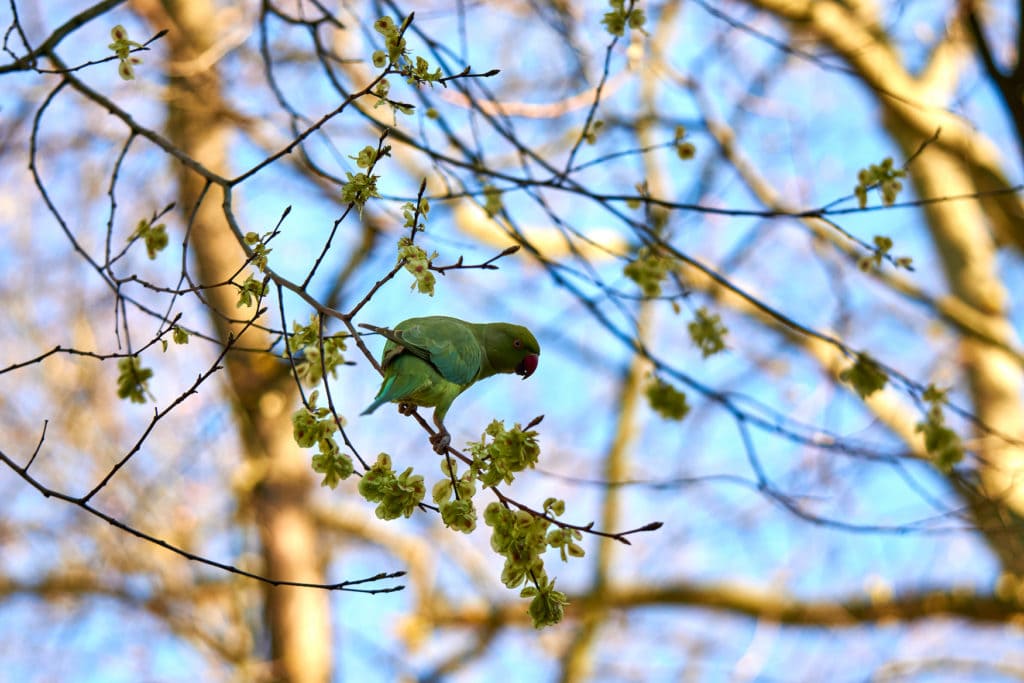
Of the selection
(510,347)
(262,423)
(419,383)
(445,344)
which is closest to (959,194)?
(262,423)

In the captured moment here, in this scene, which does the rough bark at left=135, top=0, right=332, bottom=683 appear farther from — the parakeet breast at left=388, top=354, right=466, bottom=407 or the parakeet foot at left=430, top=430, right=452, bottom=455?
the parakeet foot at left=430, top=430, right=452, bottom=455

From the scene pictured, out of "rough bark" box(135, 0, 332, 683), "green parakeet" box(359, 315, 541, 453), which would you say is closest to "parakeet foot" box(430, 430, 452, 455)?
"green parakeet" box(359, 315, 541, 453)

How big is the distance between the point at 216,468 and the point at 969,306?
19.5ft

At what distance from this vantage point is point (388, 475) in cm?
179

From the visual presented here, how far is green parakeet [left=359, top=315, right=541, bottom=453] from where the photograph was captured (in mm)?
2105

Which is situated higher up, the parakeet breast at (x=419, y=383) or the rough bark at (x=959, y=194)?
the rough bark at (x=959, y=194)

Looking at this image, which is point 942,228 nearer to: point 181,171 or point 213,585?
point 181,171

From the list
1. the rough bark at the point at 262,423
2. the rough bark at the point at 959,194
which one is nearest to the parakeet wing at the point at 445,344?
the rough bark at the point at 262,423

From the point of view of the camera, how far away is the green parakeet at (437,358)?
2.11m

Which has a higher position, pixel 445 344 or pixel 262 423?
pixel 262 423

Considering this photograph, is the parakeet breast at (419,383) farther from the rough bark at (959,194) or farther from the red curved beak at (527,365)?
the rough bark at (959,194)

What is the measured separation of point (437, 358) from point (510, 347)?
0.57 meters

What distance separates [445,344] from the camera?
2.29 meters

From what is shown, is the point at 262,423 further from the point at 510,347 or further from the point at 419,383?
the point at 419,383
